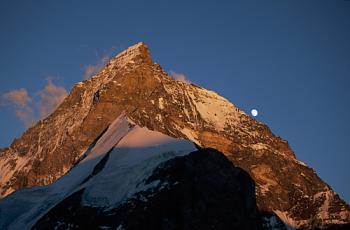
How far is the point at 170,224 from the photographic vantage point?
110938 millimetres

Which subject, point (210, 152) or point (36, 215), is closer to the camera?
point (210, 152)

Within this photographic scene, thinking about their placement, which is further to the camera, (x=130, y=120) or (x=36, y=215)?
(x=130, y=120)

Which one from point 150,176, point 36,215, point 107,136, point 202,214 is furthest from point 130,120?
point 202,214

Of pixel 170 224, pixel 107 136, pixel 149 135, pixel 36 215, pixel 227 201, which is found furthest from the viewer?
pixel 107 136

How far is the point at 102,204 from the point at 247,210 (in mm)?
20099

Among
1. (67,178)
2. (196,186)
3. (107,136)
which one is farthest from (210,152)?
(107,136)

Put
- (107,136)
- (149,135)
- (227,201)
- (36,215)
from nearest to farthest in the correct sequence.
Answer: (227,201), (36,215), (149,135), (107,136)

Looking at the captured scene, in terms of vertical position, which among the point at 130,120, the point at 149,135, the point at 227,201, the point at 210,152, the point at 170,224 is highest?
the point at 130,120

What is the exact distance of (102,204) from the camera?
122750 mm

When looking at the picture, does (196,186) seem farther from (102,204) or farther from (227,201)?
(102,204)

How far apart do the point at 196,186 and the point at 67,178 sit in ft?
154

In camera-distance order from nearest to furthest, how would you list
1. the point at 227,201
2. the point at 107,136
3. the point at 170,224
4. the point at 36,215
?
the point at 170,224, the point at 227,201, the point at 36,215, the point at 107,136

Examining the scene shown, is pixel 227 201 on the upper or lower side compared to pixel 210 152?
lower

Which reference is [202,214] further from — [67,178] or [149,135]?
[67,178]
